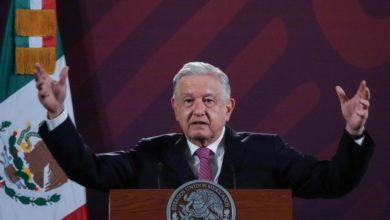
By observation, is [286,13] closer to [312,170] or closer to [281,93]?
[281,93]

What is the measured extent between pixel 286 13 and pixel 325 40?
32cm

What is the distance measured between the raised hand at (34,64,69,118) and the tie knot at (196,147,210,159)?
20.2 inches

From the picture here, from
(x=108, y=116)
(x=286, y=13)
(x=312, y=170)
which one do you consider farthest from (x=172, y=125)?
(x=312, y=170)

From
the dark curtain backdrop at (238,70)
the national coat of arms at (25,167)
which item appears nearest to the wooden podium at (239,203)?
the national coat of arms at (25,167)

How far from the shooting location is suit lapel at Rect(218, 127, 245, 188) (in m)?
2.29

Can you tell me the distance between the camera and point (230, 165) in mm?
2285

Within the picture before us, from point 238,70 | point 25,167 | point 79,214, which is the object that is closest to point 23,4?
point 25,167

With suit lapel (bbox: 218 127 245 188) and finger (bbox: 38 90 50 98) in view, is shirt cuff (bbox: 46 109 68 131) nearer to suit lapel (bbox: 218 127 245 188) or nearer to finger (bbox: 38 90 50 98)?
finger (bbox: 38 90 50 98)

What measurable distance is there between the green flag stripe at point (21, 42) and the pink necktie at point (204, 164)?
2071 mm

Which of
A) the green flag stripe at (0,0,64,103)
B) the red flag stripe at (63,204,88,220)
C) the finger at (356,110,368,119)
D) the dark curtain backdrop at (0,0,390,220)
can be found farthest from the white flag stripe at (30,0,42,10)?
the finger at (356,110,368,119)

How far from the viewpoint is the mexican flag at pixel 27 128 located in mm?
4074

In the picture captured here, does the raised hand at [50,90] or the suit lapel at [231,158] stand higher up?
the raised hand at [50,90]

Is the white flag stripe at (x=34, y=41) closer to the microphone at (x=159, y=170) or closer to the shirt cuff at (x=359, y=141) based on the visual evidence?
the microphone at (x=159, y=170)

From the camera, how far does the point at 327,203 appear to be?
4566 mm
